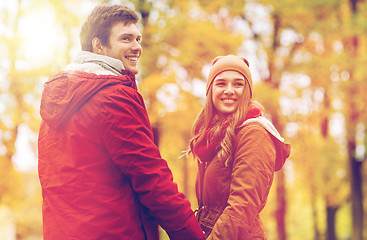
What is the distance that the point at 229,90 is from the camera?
2576 mm

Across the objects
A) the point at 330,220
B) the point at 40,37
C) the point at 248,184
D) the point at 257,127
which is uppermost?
the point at 40,37

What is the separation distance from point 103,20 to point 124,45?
0.20 m

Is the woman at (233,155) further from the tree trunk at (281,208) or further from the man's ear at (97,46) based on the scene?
the tree trunk at (281,208)

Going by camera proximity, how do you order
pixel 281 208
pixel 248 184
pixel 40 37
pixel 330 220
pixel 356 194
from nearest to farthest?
pixel 248 184 < pixel 40 37 < pixel 356 194 < pixel 281 208 < pixel 330 220

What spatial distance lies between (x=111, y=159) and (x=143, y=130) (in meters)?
0.24

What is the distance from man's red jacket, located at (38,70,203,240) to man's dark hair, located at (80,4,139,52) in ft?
1.19

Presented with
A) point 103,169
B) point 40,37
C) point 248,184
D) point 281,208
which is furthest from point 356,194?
point 103,169

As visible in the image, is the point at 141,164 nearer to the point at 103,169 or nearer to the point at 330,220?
the point at 103,169

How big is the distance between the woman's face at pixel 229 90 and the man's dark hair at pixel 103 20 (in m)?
0.76

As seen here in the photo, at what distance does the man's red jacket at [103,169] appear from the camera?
204 cm

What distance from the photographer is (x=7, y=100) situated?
1080 centimetres

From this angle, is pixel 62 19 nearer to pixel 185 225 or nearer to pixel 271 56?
pixel 271 56

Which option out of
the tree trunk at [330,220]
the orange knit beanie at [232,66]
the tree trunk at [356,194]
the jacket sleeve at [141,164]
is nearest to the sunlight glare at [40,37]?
the orange knit beanie at [232,66]

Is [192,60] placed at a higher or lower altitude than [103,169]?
higher
